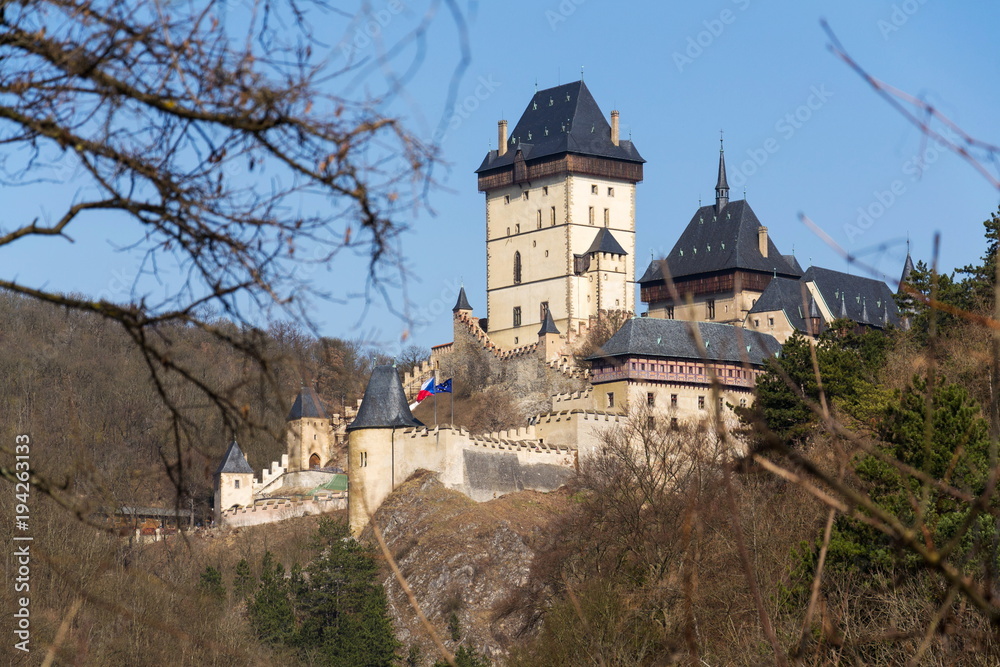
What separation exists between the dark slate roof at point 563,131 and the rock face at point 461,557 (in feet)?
83.2

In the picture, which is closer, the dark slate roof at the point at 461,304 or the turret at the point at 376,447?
the turret at the point at 376,447

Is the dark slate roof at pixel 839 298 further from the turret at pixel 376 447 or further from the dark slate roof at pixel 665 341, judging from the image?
the turret at pixel 376 447

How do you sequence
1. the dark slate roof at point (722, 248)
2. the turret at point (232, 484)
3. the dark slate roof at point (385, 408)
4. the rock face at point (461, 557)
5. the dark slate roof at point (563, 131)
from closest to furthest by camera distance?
the rock face at point (461, 557) < the dark slate roof at point (385, 408) < the turret at point (232, 484) < the dark slate roof at point (722, 248) < the dark slate roof at point (563, 131)

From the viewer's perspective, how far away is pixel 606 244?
64.0 metres

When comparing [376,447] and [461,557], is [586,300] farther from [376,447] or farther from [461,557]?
[461,557]

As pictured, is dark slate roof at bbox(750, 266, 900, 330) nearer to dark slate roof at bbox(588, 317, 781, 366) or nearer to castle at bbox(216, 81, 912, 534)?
castle at bbox(216, 81, 912, 534)

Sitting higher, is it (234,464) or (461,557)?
(234,464)

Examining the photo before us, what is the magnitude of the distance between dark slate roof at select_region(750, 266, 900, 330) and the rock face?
18.6 meters

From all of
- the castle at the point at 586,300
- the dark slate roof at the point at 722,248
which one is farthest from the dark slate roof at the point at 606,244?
the dark slate roof at the point at 722,248

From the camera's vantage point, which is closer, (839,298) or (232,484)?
(232,484)

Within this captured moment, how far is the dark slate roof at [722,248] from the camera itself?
65188mm

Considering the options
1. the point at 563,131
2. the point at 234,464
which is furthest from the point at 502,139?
the point at 234,464

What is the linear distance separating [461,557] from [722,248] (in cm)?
2945

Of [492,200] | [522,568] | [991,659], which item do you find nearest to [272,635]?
[522,568]
